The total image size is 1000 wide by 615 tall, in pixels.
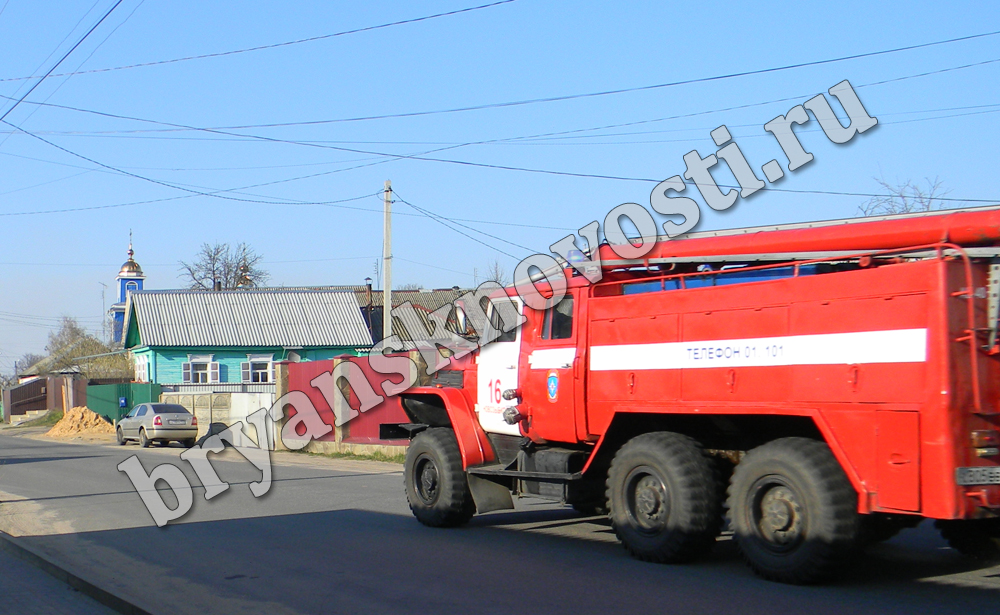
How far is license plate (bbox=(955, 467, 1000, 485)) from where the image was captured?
6.54 m

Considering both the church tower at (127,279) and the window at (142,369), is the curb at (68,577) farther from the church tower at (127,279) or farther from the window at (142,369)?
the church tower at (127,279)

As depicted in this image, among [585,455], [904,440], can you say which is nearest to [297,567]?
[585,455]

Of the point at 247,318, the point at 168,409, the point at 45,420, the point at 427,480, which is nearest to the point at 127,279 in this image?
the point at 45,420

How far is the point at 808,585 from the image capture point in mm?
7434

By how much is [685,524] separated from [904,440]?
213cm

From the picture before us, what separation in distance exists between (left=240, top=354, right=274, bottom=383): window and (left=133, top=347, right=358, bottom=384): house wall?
183mm

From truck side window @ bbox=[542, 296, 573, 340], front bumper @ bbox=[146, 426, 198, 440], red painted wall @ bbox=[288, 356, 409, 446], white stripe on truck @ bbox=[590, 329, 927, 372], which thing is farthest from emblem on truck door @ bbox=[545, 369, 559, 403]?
front bumper @ bbox=[146, 426, 198, 440]

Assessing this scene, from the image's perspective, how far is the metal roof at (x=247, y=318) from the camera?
45.1 metres

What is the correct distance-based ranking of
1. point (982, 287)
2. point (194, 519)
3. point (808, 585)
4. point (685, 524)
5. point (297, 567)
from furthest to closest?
point (194, 519) → point (297, 567) → point (685, 524) → point (808, 585) → point (982, 287)

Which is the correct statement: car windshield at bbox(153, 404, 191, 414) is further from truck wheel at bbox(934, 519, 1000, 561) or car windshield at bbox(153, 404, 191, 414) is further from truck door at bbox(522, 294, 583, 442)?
truck wheel at bbox(934, 519, 1000, 561)

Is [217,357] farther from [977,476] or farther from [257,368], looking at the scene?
[977,476]

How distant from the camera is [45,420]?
5409cm

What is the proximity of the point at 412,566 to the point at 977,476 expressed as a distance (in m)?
4.82

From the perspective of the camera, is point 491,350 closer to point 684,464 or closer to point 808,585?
point 684,464
